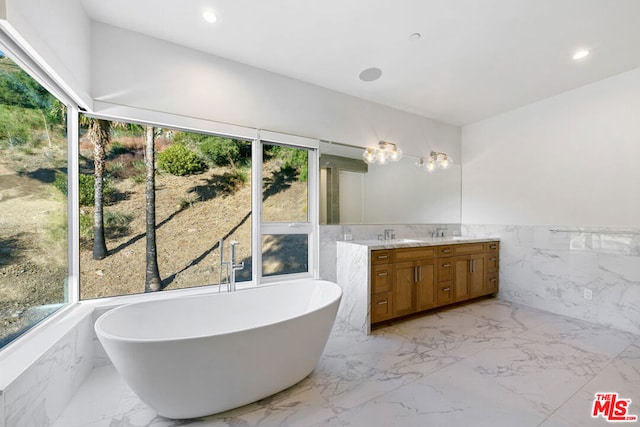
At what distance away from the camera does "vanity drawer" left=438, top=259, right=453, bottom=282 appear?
9.91 feet

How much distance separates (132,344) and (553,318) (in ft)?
13.1

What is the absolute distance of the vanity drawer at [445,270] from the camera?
9.91 feet

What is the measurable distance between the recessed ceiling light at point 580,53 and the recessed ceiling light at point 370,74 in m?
1.74

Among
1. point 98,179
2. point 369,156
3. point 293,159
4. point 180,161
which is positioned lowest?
point 98,179

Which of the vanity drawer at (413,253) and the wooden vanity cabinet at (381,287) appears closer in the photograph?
the wooden vanity cabinet at (381,287)

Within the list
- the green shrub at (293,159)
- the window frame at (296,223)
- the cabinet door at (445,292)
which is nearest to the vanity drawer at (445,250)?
the cabinet door at (445,292)

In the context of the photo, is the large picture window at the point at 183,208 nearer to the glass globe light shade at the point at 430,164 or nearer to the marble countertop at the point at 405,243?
the marble countertop at the point at 405,243

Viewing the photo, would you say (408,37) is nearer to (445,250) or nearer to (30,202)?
(445,250)

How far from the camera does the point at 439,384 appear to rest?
1.76m

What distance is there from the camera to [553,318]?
9.57ft

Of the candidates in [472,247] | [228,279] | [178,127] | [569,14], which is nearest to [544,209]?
[472,247]

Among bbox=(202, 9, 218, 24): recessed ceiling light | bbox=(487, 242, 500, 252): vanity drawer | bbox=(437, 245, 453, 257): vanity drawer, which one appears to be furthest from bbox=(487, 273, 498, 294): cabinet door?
bbox=(202, 9, 218, 24): recessed ceiling light

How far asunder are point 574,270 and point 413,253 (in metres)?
1.92

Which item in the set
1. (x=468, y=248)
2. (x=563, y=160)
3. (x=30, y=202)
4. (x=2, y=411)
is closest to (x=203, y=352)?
(x=2, y=411)
